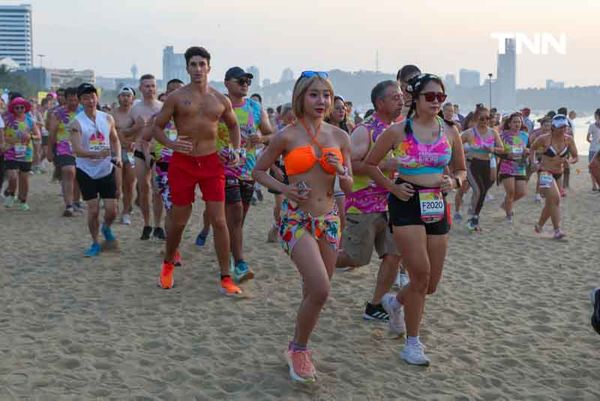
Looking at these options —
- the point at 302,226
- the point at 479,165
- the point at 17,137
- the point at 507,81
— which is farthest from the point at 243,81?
the point at 507,81

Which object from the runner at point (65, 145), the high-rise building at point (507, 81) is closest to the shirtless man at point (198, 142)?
the runner at point (65, 145)

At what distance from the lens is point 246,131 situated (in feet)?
21.5

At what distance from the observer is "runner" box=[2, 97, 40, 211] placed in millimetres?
10797

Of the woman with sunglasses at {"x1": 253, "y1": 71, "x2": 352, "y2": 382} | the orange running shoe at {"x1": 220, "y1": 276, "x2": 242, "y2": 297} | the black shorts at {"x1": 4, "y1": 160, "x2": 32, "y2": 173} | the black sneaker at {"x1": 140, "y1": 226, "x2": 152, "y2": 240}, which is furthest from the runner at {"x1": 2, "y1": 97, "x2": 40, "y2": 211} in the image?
the woman with sunglasses at {"x1": 253, "y1": 71, "x2": 352, "y2": 382}

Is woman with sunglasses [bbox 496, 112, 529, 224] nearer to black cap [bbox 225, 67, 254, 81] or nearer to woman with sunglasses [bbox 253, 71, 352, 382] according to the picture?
black cap [bbox 225, 67, 254, 81]

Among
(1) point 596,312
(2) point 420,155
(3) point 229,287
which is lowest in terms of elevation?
(3) point 229,287

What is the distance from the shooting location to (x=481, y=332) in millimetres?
5156

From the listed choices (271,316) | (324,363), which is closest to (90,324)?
(271,316)

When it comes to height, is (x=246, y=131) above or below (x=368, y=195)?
above

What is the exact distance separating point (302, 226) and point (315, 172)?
35 cm

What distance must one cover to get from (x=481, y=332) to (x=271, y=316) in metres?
1.67

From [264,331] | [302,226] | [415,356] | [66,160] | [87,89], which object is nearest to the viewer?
[302,226]

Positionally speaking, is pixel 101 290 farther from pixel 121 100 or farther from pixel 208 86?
pixel 121 100

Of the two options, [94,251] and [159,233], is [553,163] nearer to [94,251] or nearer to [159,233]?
[159,233]
